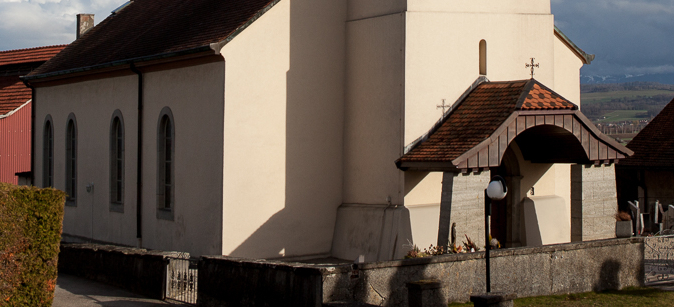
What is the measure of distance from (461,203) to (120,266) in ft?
22.6

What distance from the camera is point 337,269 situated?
38.3 feet

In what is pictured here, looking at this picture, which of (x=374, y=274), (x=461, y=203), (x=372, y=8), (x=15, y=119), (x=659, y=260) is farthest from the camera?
(x=15, y=119)

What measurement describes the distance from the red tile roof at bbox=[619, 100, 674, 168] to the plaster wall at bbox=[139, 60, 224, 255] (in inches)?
812

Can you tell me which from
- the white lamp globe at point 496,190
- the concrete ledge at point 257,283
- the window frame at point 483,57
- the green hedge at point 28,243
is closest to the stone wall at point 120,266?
the concrete ledge at point 257,283

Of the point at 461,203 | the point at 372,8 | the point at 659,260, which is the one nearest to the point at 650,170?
the point at 659,260

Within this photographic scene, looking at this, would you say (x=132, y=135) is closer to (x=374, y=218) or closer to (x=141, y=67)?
(x=141, y=67)

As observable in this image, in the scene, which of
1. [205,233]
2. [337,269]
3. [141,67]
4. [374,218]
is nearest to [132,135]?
[141,67]

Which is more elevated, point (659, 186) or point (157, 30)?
point (157, 30)

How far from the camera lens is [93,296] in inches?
569

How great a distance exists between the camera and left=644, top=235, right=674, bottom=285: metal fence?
1742 cm

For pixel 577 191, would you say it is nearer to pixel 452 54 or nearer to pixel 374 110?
pixel 452 54

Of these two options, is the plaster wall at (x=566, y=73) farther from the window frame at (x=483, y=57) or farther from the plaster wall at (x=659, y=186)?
the plaster wall at (x=659, y=186)

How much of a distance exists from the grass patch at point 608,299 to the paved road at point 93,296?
5.52m

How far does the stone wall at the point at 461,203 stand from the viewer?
1616 cm
